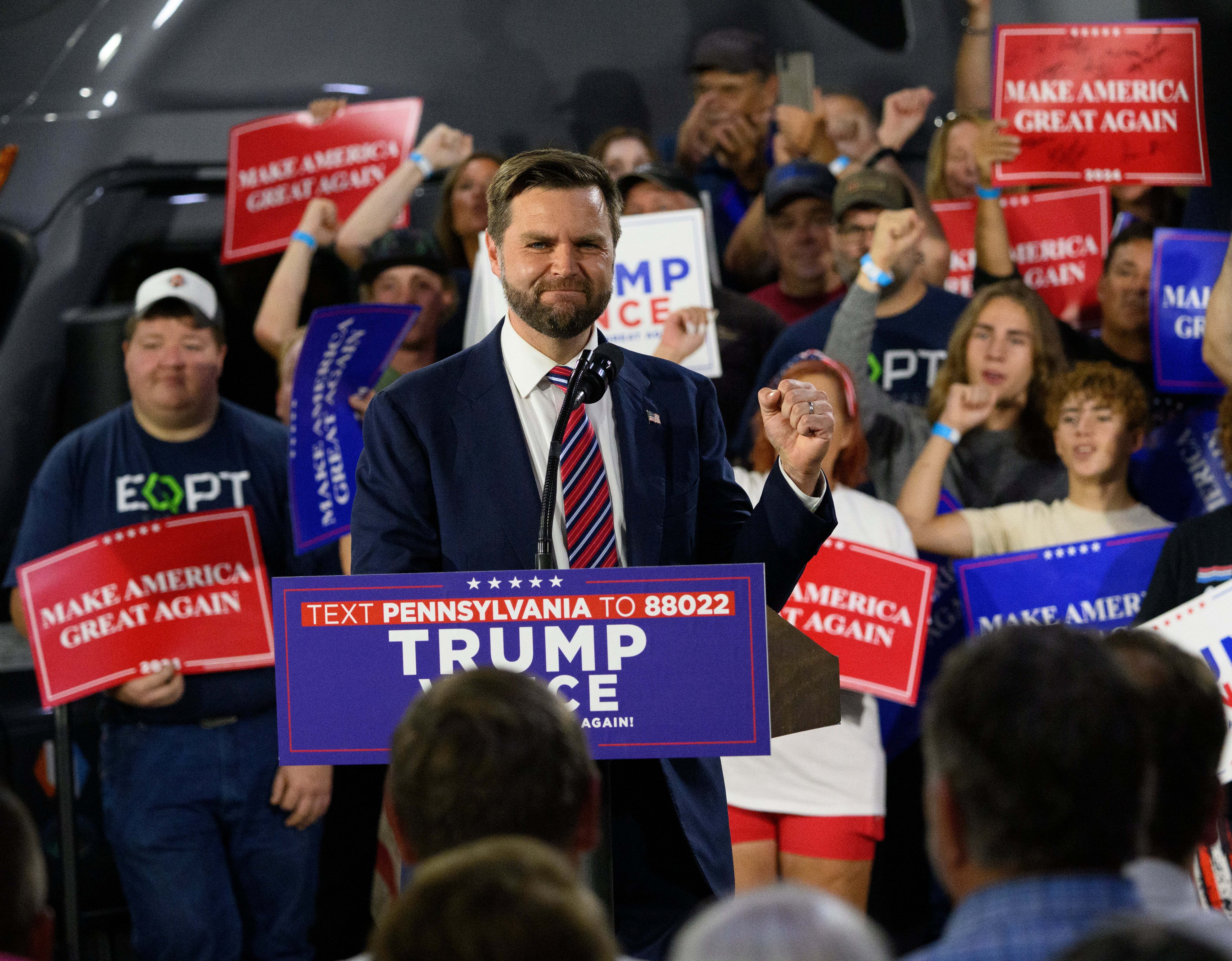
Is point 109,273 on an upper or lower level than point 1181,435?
upper

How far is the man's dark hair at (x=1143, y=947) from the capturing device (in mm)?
1033

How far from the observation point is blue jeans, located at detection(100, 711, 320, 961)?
159 inches

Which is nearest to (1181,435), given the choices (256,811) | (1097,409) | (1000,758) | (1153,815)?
(1097,409)

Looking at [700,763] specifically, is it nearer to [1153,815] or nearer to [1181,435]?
[1153,815]

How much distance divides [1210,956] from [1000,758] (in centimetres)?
32

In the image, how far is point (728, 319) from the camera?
497cm

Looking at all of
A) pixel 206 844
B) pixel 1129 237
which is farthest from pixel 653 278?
pixel 206 844

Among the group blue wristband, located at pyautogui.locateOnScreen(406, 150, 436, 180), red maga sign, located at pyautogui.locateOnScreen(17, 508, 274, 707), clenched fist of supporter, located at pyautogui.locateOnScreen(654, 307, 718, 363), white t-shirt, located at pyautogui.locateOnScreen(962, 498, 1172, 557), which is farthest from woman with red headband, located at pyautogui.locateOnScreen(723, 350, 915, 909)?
blue wristband, located at pyautogui.locateOnScreen(406, 150, 436, 180)

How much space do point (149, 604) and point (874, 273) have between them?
2392 mm

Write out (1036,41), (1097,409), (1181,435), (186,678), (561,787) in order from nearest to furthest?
(561,787)
(186,678)
(1097,409)
(1181,435)
(1036,41)

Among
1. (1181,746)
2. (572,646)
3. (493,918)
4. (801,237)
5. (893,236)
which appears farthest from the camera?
(801,237)

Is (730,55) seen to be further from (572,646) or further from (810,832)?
(572,646)

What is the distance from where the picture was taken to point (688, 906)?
2238 mm

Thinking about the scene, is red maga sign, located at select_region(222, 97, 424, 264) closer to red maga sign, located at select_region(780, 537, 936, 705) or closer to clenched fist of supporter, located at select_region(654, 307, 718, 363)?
A: clenched fist of supporter, located at select_region(654, 307, 718, 363)
